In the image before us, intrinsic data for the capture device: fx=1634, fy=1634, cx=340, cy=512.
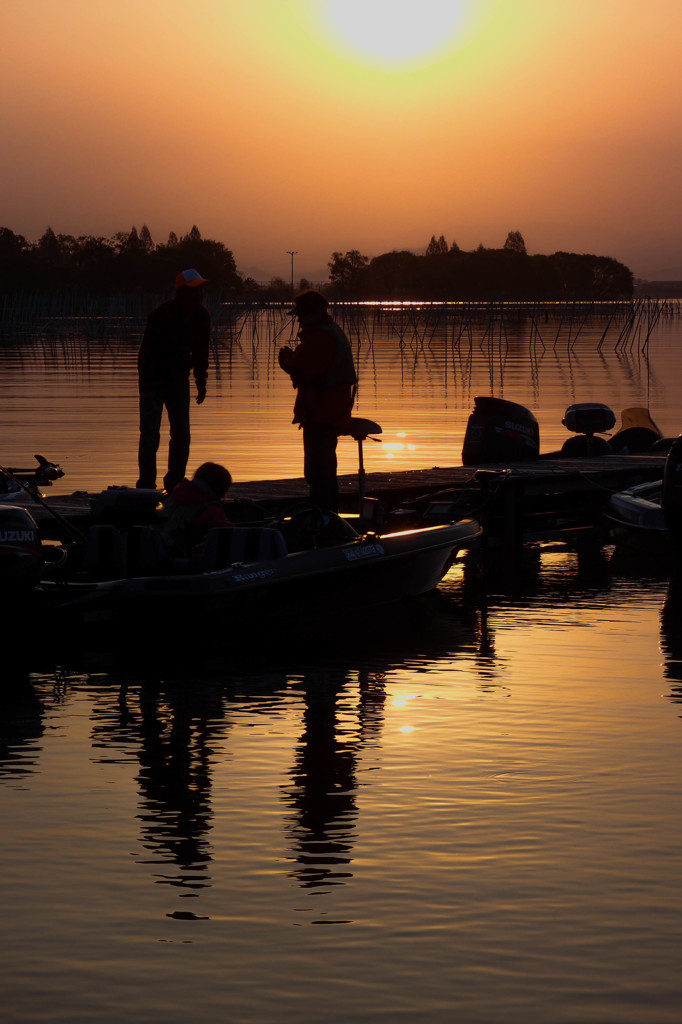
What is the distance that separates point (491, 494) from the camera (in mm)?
15023

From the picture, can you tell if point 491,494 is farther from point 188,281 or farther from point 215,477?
point 215,477

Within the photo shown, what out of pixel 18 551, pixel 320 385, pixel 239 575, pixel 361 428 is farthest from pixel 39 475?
pixel 320 385

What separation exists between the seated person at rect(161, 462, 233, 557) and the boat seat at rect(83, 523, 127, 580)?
0.34 meters

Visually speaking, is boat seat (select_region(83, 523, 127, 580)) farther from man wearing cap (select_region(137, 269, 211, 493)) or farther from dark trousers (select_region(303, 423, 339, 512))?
man wearing cap (select_region(137, 269, 211, 493))

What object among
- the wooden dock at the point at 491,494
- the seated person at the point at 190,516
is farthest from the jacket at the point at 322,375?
the seated person at the point at 190,516

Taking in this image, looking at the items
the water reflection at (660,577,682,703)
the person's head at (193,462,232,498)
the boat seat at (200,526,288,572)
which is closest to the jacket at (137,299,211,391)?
the person's head at (193,462,232,498)

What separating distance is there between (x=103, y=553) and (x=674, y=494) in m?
5.58

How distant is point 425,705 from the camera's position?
9.00m

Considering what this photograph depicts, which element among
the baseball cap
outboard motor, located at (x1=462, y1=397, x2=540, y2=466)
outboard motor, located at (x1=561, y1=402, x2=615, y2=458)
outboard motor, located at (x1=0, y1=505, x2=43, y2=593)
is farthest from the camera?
outboard motor, located at (x1=561, y1=402, x2=615, y2=458)

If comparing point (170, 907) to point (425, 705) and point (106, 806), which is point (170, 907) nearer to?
point (106, 806)

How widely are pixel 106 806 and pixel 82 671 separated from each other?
3290 millimetres

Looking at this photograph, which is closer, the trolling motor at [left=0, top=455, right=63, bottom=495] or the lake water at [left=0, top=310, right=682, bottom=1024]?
the lake water at [left=0, top=310, right=682, bottom=1024]

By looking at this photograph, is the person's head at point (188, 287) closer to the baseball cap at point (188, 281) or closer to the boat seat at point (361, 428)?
the baseball cap at point (188, 281)

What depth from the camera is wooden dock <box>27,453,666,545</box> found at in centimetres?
1463
